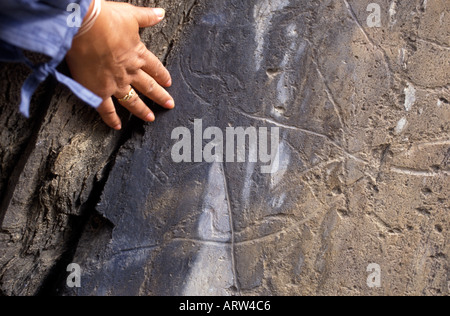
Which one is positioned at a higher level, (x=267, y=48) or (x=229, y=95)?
(x=267, y=48)

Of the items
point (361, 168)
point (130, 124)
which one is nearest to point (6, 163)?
point (130, 124)

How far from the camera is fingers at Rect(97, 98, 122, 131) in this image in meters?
1.72

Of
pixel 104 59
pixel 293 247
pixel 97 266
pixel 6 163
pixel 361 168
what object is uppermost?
pixel 104 59

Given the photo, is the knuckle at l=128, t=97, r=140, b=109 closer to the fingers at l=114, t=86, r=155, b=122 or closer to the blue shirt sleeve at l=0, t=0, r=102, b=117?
the fingers at l=114, t=86, r=155, b=122

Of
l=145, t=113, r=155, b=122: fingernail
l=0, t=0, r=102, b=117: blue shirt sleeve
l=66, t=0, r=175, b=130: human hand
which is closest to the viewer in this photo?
l=0, t=0, r=102, b=117: blue shirt sleeve

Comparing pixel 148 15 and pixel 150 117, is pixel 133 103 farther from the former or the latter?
pixel 148 15

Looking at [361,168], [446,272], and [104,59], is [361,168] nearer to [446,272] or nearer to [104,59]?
[446,272]

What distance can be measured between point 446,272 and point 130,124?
1357 mm

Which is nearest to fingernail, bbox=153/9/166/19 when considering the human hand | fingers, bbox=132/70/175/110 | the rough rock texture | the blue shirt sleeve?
the human hand

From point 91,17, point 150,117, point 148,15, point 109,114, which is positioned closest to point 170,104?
point 150,117

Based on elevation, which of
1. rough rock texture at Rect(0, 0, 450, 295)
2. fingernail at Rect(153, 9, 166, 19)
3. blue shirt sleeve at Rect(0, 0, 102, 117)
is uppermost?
fingernail at Rect(153, 9, 166, 19)

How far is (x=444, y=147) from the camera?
73.0 inches

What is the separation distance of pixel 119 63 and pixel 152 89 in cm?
17

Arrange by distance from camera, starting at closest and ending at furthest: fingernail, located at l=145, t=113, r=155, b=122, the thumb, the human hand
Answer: the human hand → the thumb → fingernail, located at l=145, t=113, r=155, b=122
